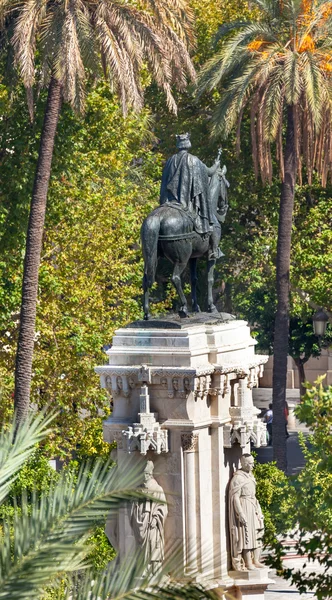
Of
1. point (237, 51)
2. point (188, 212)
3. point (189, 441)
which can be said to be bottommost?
point (189, 441)

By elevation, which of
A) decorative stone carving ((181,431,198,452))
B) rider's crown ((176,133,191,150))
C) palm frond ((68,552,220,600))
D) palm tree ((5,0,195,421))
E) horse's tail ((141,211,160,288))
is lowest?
palm frond ((68,552,220,600))

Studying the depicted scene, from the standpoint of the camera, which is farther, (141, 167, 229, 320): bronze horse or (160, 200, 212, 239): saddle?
(160, 200, 212, 239): saddle

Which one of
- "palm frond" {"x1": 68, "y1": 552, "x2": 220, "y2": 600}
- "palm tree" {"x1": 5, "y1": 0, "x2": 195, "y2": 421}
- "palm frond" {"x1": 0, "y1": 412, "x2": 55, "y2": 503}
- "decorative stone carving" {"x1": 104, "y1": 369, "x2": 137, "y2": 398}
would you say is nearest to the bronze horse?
"decorative stone carving" {"x1": 104, "y1": 369, "x2": 137, "y2": 398}

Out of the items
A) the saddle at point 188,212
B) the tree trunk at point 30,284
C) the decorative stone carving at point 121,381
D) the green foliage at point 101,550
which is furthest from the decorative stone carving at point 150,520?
the tree trunk at point 30,284

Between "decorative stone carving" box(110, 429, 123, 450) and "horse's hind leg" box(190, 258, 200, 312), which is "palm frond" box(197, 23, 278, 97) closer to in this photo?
"horse's hind leg" box(190, 258, 200, 312)

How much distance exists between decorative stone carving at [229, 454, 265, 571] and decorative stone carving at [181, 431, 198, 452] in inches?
42.1

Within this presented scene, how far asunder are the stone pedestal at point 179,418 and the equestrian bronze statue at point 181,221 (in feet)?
1.99

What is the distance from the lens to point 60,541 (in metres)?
10.0

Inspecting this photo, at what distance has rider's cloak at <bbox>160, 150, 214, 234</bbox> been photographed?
21.6 m

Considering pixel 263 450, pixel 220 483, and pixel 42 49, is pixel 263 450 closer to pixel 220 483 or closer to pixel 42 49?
pixel 42 49

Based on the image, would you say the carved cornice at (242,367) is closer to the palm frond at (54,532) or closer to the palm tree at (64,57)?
the palm tree at (64,57)

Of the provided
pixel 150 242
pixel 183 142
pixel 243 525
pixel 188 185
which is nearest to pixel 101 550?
pixel 243 525

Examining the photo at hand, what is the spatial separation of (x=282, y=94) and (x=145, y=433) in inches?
655

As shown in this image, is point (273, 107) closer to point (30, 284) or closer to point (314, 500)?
point (30, 284)
